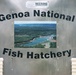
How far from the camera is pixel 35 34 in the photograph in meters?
3.79

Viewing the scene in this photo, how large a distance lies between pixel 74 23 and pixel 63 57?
2.00 feet

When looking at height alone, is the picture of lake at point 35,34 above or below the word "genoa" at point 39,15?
below

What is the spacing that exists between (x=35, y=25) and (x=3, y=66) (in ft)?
2.91

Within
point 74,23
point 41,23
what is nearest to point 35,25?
point 41,23

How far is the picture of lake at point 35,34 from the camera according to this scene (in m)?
3.79

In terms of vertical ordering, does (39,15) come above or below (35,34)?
above

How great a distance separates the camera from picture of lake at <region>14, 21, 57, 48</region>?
3.79 metres

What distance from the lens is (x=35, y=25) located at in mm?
3789

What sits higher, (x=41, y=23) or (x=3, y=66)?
(x=41, y=23)

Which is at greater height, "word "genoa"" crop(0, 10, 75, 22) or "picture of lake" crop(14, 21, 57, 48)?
"word "genoa"" crop(0, 10, 75, 22)

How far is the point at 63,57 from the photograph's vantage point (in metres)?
3.82

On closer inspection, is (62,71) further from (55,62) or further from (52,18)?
(52,18)

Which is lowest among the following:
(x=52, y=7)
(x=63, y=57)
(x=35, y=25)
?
(x=63, y=57)

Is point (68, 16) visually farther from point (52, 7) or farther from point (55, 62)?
point (55, 62)
